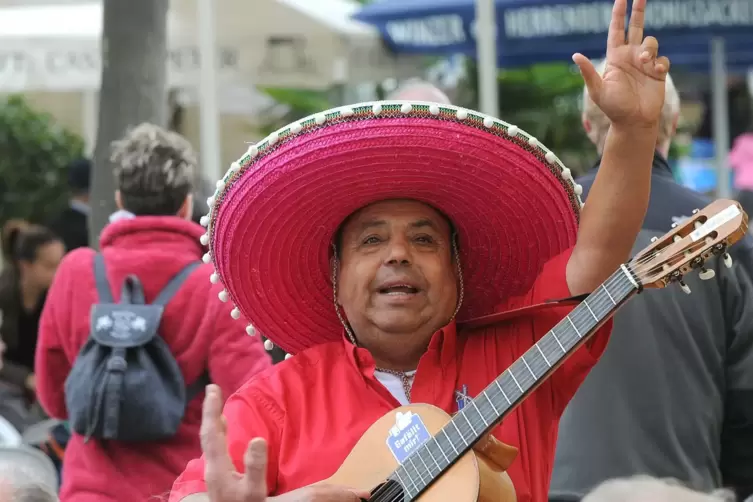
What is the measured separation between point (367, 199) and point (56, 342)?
192 centimetres

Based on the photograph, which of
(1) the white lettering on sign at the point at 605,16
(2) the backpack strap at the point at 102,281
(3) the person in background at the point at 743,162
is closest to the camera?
(2) the backpack strap at the point at 102,281

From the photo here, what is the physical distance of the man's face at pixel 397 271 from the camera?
9.60 feet

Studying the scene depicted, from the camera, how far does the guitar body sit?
8.37ft

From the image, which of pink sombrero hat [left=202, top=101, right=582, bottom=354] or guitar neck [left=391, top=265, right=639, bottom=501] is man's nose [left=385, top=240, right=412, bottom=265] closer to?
pink sombrero hat [left=202, top=101, right=582, bottom=354]

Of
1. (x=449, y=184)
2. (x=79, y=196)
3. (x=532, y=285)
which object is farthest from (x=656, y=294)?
(x=79, y=196)

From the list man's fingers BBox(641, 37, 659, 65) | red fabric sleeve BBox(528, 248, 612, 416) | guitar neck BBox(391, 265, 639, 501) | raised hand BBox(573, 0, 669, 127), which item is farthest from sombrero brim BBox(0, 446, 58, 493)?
man's fingers BBox(641, 37, 659, 65)

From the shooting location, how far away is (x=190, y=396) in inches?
173

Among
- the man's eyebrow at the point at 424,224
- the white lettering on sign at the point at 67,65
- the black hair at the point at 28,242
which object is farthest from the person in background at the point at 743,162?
the man's eyebrow at the point at 424,224

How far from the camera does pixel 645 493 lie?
86.8 inches

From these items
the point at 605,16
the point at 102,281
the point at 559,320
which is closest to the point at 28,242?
the point at 102,281

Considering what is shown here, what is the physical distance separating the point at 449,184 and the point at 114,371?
1.66 meters

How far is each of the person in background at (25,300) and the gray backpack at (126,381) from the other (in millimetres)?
3045

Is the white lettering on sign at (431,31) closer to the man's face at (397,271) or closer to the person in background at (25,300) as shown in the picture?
the person in background at (25,300)

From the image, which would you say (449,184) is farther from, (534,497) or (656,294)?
(656,294)
